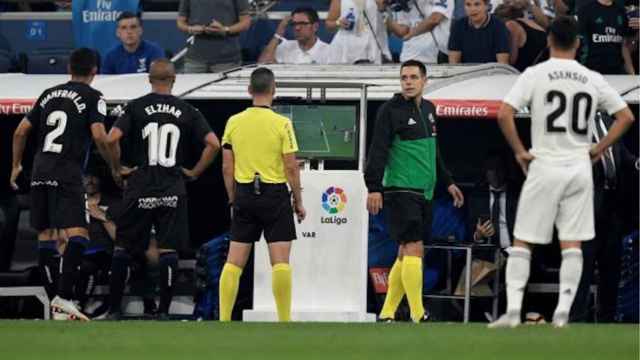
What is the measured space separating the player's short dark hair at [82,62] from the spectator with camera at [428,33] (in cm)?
446

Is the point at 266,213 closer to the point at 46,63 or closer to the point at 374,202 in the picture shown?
the point at 374,202

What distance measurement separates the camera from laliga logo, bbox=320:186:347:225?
18359 millimetres

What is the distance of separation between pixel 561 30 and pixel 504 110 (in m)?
0.62

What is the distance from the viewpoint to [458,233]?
19578 mm

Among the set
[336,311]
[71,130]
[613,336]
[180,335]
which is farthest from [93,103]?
[613,336]

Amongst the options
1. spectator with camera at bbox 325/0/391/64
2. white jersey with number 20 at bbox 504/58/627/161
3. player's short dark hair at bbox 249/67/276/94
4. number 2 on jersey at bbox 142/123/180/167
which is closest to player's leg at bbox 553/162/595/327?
white jersey with number 20 at bbox 504/58/627/161

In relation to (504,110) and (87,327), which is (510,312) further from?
(87,327)

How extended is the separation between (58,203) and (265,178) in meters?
1.83

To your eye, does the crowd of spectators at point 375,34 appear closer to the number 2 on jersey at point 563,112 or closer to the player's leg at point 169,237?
the player's leg at point 169,237

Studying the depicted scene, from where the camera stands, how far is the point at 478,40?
20188mm

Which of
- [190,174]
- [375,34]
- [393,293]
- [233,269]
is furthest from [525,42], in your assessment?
[233,269]

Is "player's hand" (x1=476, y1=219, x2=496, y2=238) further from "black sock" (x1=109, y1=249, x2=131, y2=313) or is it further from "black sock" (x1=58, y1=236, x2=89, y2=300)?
"black sock" (x1=58, y1=236, x2=89, y2=300)

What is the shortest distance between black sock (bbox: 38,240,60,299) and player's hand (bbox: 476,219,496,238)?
3.79 m

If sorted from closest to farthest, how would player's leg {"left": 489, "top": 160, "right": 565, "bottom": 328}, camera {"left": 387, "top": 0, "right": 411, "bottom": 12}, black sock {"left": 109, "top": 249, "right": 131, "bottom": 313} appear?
player's leg {"left": 489, "top": 160, "right": 565, "bottom": 328} < black sock {"left": 109, "top": 249, "right": 131, "bottom": 313} < camera {"left": 387, "top": 0, "right": 411, "bottom": 12}
